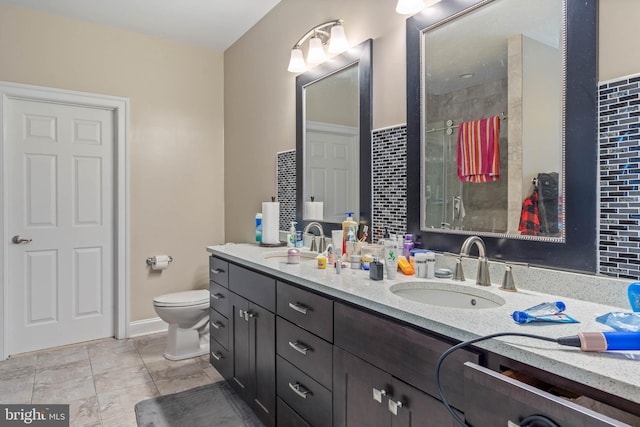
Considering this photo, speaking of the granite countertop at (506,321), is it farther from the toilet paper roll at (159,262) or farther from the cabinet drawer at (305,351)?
the toilet paper roll at (159,262)

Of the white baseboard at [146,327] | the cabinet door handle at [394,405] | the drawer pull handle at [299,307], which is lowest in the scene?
the white baseboard at [146,327]

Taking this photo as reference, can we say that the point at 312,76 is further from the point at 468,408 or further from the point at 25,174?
the point at 25,174

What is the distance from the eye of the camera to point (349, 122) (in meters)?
2.06

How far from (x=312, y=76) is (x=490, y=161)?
4.39ft

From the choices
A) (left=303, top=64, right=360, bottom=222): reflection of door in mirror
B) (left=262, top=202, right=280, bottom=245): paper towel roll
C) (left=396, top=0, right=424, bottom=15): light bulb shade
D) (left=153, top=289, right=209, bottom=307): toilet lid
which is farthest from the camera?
(left=153, top=289, right=209, bottom=307): toilet lid

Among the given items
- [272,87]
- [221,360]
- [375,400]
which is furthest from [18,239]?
[375,400]

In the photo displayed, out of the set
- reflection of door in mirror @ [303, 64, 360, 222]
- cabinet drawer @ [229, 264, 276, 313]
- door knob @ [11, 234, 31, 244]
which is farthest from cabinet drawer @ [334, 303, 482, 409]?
door knob @ [11, 234, 31, 244]

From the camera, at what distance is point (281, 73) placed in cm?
269

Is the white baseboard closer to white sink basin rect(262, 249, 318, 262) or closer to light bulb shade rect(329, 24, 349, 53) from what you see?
white sink basin rect(262, 249, 318, 262)

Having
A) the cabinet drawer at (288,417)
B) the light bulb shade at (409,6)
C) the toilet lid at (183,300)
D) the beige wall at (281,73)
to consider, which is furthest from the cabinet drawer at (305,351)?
the light bulb shade at (409,6)

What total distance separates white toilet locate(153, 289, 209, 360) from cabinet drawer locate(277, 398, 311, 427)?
124cm

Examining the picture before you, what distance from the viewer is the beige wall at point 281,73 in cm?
108

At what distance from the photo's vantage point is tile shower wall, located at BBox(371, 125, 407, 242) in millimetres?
1734

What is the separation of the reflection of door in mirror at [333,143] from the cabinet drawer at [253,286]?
592 millimetres
